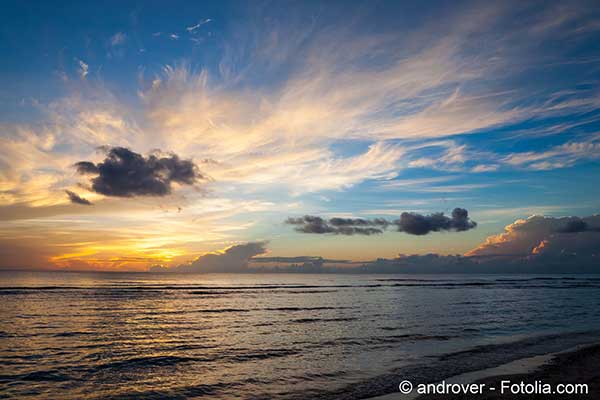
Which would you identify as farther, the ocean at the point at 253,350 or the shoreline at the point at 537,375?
the ocean at the point at 253,350

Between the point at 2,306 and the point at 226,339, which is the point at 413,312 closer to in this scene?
the point at 226,339

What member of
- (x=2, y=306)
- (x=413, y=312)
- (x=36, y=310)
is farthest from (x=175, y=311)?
(x=413, y=312)

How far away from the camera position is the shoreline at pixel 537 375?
15.0 m

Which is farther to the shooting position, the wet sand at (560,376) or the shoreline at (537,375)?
the shoreline at (537,375)

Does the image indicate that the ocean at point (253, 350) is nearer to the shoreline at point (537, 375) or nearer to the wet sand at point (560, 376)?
the shoreline at point (537, 375)

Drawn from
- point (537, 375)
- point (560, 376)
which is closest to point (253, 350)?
point (537, 375)

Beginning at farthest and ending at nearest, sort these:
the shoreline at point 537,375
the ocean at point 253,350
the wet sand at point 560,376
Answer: the ocean at point 253,350 → the shoreline at point 537,375 → the wet sand at point 560,376

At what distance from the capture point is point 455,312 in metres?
47.5

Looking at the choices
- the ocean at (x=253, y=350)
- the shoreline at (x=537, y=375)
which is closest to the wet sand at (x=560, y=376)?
the shoreline at (x=537, y=375)

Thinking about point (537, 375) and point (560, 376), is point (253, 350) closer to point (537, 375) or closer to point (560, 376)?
point (537, 375)

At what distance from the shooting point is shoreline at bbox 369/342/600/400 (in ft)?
49.1

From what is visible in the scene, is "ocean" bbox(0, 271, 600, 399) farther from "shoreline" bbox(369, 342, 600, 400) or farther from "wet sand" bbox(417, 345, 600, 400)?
"wet sand" bbox(417, 345, 600, 400)

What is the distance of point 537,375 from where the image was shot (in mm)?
18031

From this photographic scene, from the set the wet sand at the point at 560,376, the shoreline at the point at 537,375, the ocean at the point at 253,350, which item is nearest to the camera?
the wet sand at the point at 560,376
